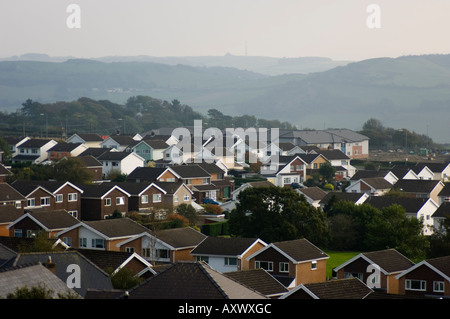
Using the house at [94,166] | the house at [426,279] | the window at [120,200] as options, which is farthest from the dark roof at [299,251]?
the house at [94,166]

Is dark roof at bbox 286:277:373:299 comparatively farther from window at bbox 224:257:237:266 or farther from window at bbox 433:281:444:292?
window at bbox 224:257:237:266

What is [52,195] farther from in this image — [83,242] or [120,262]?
[120,262]

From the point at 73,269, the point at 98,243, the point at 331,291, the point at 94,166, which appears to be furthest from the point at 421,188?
the point at 73,269

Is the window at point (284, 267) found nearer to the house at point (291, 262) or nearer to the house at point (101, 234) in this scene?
the house at point (291, 262)

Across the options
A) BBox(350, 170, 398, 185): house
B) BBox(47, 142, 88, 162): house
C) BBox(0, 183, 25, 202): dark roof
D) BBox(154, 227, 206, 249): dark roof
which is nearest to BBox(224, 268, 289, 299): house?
BBox(154, 227, 206, 249): dark roof

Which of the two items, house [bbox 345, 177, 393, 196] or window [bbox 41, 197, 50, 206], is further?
house [bbox 345, 177, 393, 196]

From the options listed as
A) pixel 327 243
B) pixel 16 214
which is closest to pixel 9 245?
pixel 16 214
